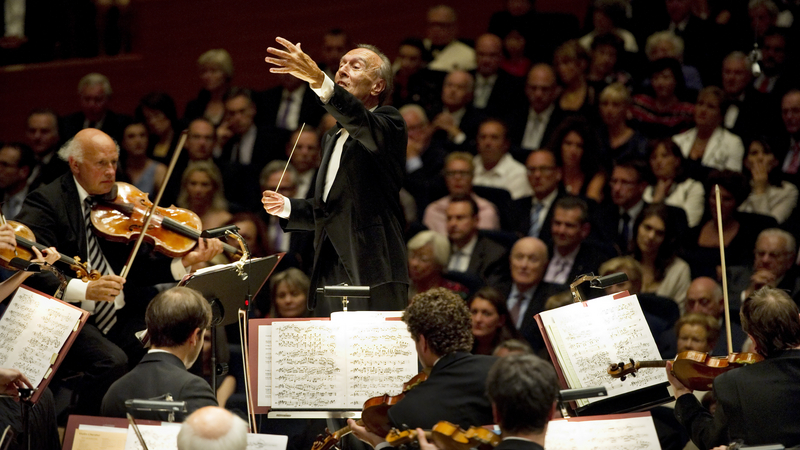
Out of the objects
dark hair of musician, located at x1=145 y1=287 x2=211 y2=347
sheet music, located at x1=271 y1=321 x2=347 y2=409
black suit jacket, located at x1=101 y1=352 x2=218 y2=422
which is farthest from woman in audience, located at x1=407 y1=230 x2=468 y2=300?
black suit jacket, located at x1=101 y1=352 x2=218 y2=422

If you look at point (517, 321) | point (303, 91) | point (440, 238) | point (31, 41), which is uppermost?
point (31, 41)

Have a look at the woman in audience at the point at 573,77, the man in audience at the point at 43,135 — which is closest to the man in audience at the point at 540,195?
the woman in audience at the point at 573,77

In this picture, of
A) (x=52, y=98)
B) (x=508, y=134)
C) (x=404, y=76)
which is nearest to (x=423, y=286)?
(x=508, y=134)

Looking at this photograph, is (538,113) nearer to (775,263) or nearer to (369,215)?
(775,263)

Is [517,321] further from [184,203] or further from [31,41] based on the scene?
[31,41]

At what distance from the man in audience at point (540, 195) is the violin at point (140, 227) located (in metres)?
2.59

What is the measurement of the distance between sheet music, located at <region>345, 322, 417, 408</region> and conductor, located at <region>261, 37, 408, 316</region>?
0.86 feet

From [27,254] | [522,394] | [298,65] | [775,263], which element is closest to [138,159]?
[27,254]

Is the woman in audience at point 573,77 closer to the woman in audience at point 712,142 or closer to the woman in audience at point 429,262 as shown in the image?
the woman in audience at point 712,142

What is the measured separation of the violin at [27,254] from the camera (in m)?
3.95

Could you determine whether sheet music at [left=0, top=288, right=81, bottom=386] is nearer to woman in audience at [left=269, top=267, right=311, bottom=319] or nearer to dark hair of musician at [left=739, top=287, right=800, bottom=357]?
woman in audience at [left=269, top=267, right=311, bottom=319]

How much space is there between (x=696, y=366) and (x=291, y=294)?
8.73 feet

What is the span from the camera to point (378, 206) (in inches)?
157

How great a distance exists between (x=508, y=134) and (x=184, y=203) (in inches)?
92.0
